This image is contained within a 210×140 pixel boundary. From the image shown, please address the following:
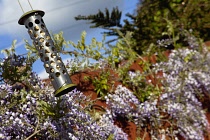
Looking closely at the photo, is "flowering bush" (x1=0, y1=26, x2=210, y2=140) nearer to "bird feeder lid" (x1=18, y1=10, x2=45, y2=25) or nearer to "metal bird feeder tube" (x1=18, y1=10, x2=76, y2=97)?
"metal bird feeder tube" (x1=18, y1=10, x2=76, y2=97)

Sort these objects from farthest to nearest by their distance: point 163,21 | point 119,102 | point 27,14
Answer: point 163,21, point 119,102, point 27,14

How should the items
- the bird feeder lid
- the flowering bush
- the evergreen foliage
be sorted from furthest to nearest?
the evergreen foliage, the flowering bush, the bird feeder lid

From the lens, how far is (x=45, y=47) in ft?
10.3

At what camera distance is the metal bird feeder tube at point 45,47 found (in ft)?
9.95

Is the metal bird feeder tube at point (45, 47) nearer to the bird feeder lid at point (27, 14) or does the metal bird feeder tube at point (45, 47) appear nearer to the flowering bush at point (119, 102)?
the bird feeder lid at point (27, 14)

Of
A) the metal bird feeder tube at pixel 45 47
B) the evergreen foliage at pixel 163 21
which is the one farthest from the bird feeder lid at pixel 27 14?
the evergreen foliage at pixel 163 21

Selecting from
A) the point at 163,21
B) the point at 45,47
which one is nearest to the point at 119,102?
the point at 45,47

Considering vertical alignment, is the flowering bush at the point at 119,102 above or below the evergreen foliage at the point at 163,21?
below

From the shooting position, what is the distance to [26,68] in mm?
3549

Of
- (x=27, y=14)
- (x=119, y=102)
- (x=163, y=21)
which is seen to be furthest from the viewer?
(x=163, y=21)

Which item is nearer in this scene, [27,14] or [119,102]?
[27,14]

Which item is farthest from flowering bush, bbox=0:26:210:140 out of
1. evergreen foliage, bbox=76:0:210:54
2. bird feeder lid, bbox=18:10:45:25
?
evergreen foliage, bbox=76:0:210:54

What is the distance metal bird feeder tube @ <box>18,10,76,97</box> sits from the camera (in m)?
3.03

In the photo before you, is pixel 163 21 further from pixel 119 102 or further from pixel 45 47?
pixel 45 47
